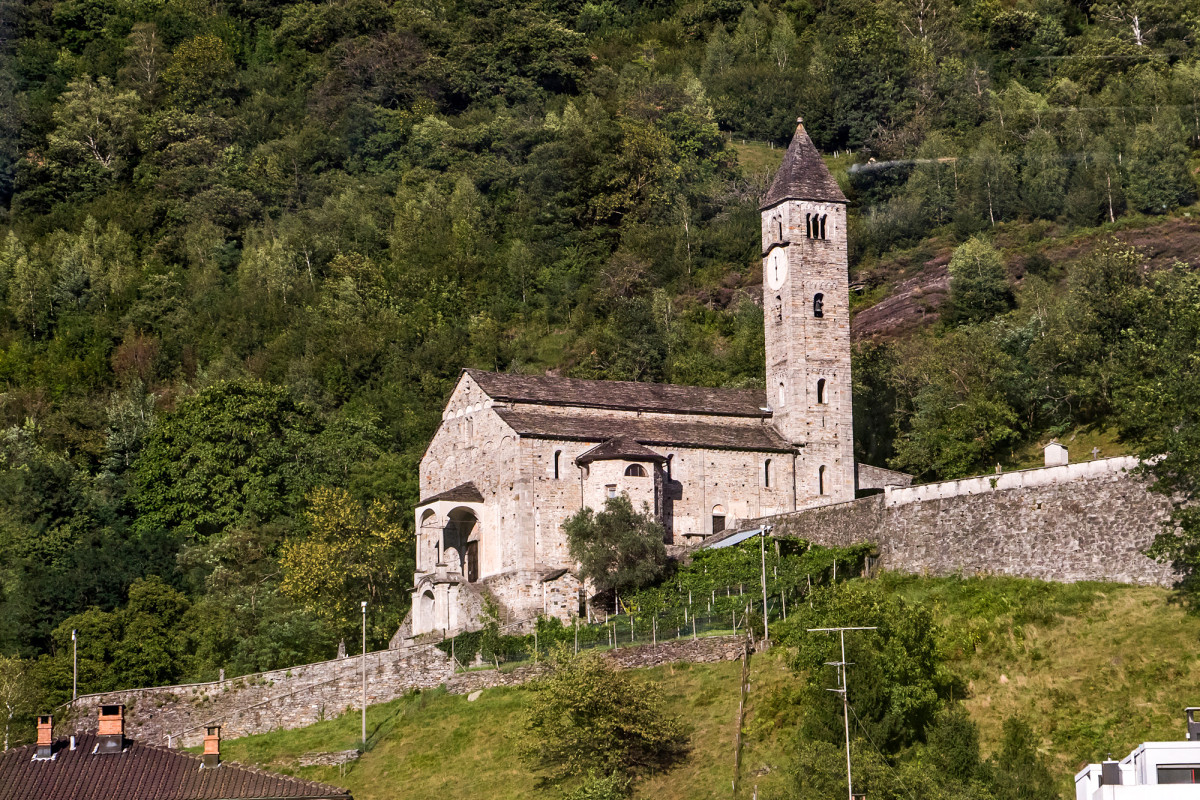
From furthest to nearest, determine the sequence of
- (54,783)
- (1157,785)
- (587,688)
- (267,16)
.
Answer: (267,16)
(587,688)
(54,783)
(1157,785)

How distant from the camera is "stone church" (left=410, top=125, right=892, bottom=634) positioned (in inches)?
2581

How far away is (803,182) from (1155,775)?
38197 mm

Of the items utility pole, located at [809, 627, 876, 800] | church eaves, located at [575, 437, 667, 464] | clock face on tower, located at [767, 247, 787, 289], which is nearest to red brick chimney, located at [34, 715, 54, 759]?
utility pole, located at [809, 627, 876, 800]

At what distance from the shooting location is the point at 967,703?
5000 cm

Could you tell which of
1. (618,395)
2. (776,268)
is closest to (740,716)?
(618,395)

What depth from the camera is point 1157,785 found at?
3919cm

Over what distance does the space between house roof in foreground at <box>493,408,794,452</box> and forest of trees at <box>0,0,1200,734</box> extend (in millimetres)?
7852

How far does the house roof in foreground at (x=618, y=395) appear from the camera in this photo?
69.2m

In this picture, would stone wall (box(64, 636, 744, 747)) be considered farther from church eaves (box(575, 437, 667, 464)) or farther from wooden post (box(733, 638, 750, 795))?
church eaves (box(575, 437, 667, 464))

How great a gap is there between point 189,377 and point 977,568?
5788 centimetres

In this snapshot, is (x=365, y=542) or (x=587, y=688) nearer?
(x=587, y=688)

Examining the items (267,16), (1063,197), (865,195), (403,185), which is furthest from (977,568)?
(267,16)

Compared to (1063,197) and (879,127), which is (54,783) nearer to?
(1063,197)

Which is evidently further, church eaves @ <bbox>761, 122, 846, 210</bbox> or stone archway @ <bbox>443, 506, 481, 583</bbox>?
church eaves @ <bbox>761, 122, 846, 210</bbox>
